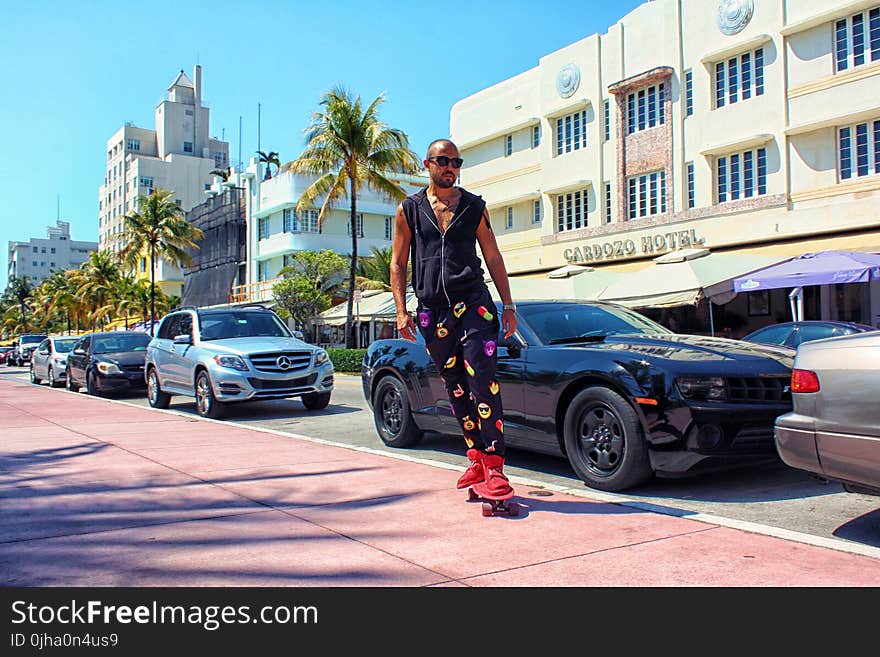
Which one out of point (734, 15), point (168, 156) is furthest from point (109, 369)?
point (168, 156)

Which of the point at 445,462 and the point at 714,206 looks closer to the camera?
the point at 445,462

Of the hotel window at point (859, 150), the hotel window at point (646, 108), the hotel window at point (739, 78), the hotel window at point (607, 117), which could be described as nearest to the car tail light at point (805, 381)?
the hotel window at point (859, 150)

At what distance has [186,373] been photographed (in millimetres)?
11875

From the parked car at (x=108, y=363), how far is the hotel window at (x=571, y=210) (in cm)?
1722

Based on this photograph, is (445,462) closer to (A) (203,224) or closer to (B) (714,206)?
(B) (714,206)

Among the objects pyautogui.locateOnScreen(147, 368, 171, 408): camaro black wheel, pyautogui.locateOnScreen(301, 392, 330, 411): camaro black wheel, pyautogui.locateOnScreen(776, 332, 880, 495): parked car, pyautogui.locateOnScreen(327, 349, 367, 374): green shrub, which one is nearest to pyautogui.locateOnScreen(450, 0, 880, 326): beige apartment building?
pyautogui.locateOnScreen(327, 349, 367, 374): green shrub

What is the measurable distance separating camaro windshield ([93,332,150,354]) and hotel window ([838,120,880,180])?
18279 mm

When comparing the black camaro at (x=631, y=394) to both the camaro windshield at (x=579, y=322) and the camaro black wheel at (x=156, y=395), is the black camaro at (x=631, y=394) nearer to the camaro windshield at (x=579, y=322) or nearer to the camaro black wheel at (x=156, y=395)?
the camaro windshield at (x=579, y=322)

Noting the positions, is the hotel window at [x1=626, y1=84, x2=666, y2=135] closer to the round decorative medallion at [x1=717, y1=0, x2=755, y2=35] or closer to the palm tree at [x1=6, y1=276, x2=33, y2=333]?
the round decorative medallion at [x1=717, y1=0, x2=755, y2=35]

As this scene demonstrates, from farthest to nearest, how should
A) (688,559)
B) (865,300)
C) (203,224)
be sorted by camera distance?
1. (203,224)
2. (865,300)
3. (688,559)
